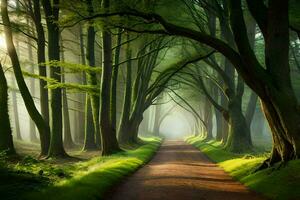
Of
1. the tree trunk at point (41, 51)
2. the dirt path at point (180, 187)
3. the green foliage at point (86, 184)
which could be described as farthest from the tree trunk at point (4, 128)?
the dirt path at point (180, 187)

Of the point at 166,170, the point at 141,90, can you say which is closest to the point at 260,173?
the point at 166,170

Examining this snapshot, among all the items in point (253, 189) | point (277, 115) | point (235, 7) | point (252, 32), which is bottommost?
point (253, 189)

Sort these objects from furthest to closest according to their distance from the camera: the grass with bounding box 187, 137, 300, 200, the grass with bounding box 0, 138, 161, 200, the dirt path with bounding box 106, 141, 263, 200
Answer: the dirt path with bounding box 106, 141, 263, 200 → the grass with bounding box 187, 137, 300, 200 → the grass with bounding box 0, 138, 161, 200

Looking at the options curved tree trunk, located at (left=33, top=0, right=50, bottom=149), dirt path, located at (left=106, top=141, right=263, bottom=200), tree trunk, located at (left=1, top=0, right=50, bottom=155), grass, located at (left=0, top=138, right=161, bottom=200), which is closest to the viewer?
grass, located at (left=0, top=138, right=161, bottom=200)

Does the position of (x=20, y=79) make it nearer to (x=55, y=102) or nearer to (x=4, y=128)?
(x=55, y=102)

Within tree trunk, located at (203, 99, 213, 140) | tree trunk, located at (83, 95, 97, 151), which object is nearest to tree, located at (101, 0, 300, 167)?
tree trunk, located at (83, 95, 97, 151)

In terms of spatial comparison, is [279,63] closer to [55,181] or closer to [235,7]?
[235,7]

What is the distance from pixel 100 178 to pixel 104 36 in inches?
502

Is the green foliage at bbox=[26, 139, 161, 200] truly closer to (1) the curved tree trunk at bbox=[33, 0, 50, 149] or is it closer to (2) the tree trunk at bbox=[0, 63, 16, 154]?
(2) the tree trunk at bbox=[0, 63, 16, 154]

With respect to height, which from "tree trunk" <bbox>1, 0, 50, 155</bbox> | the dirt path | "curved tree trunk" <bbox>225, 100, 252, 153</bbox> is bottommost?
the dirt path

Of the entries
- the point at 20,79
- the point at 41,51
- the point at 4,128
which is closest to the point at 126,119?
the point at 41,51

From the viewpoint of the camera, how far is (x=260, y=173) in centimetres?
1578

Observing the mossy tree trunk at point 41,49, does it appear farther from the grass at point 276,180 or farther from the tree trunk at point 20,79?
the grass at point 276,180

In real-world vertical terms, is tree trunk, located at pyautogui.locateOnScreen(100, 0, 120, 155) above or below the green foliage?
above
